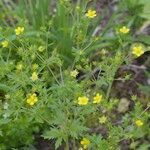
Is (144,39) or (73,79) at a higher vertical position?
(144,39)

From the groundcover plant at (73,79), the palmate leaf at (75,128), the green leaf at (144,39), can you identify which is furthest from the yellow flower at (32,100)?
the green leaf at (144,39)

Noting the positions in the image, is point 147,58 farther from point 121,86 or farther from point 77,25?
point 77,25

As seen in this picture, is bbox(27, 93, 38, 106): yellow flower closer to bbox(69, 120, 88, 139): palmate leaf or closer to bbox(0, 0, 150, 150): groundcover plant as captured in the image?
bbox(0, 0, 150, 150): groundcover plant

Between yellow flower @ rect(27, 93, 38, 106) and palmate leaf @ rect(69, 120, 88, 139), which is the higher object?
yellow flower @ rect(27, 93, 38, 106)

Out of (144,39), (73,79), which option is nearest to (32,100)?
(73,79)

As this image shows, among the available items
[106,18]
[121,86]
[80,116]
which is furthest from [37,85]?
[106,18]

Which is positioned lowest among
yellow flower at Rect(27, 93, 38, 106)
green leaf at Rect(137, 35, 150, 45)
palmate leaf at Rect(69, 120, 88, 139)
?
palmate leaf at Rect(69, 120, 88, 139)

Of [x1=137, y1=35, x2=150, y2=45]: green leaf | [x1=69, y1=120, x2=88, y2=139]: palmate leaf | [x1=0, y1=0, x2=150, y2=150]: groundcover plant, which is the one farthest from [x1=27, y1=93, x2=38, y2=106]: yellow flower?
[x1=137, y1=35, x2=150, y2=45]: green leaf

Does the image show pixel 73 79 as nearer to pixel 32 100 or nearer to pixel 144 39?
pixel 32 100
